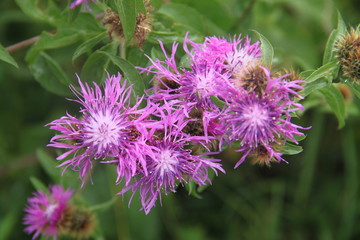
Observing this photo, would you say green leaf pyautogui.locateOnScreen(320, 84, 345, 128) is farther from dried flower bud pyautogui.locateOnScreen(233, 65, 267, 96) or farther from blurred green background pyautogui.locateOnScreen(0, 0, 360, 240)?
blurred green background pyautogui.locateOnScreen(0, 0, 360, 240)

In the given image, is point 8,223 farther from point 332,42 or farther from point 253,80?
point 332,42

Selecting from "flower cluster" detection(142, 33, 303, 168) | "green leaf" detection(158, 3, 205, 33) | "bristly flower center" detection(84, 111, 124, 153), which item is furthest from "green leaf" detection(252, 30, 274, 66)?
"green leaf" detection(158, 3, 205, 33)

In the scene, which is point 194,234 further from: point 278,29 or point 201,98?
point 201,98

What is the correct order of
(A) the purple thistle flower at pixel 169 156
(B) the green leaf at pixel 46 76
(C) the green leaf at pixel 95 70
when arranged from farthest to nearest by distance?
(B) the green leaf at pixel 46 76 → (C) the green leaf at pixel 95 70 → (A) the purple thistle flower at pixel 169 156

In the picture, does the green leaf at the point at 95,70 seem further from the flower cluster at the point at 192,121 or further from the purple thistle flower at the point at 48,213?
the purple thistle flower at the point at 48,213

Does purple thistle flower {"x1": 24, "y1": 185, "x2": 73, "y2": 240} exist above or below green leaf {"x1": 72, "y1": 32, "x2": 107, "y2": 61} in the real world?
below

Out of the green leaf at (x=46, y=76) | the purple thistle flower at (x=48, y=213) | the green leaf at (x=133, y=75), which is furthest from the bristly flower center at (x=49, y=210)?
the green leaf at (x=133, y=75)
